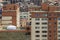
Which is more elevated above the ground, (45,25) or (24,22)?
(45,25)

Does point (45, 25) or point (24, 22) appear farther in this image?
point (24, 22)

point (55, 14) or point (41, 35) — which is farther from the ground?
point (55, 14)

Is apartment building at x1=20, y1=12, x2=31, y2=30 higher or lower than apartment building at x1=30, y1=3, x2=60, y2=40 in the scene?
lower

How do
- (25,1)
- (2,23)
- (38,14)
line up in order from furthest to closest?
(25,1) < (2,23) < (38,14)

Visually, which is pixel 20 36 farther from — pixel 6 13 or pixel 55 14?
pixel 6 13

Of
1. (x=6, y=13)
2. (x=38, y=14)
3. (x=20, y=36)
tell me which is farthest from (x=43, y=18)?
(x=6, y=13)

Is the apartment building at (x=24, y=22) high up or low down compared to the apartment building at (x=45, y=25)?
down

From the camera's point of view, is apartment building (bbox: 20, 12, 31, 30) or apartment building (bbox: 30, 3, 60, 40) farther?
apartment building (bbox: 20, 12, 31, 30)

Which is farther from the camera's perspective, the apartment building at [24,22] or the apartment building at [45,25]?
the apartment building at [24,22]
